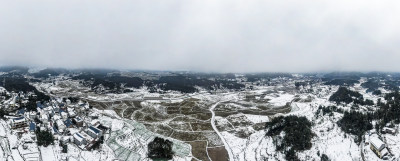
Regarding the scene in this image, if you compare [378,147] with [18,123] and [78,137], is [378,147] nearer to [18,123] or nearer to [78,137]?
[78,137]

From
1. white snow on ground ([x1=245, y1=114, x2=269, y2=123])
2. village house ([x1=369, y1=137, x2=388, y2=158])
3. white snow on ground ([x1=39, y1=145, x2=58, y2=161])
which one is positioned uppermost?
village house ([x1=369, y1=137, x2=388, y2=158])

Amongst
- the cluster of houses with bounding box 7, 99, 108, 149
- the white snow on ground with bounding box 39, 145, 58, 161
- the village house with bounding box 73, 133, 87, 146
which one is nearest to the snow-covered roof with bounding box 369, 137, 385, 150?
the cluster of houses with bounding box 7, 99, 108, 149

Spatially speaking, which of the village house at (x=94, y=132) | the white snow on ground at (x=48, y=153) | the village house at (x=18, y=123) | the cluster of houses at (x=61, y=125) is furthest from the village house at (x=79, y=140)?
the village house at (x=18, y=123)

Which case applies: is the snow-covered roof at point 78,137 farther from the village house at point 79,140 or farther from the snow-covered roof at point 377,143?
the snow-covered roof at point 377,143

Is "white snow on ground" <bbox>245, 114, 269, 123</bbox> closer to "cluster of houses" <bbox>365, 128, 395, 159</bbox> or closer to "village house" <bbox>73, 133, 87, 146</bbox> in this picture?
"cluster of houses" <bbox>365, 128, 395, 159</bbox>

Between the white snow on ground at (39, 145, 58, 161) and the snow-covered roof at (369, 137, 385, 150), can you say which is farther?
the white snow on ground at (39, 145, 58, 161)

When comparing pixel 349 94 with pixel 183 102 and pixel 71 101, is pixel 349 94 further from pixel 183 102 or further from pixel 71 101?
pixel 71 101
